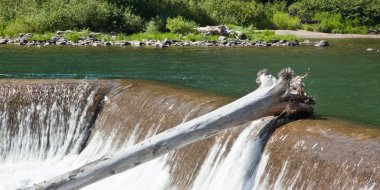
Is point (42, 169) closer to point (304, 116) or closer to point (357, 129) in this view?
point (304, 116)

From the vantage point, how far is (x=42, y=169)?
10.7 meters

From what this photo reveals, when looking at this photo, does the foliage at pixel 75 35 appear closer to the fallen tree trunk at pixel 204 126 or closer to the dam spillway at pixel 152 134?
the dam spillway at pixel 152 134

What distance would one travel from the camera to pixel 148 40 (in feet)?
102

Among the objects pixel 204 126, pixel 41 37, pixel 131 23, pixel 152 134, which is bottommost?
pixel 41 37

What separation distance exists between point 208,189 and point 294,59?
15.8 m

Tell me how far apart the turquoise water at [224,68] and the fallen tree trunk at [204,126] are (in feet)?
10.1

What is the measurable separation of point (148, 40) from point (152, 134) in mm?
21957

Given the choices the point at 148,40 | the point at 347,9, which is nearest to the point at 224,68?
the point at 148,40

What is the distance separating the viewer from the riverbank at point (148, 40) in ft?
97.0

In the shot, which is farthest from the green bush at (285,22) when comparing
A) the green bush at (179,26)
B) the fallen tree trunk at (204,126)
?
the fallen tree trunk at (204,126)

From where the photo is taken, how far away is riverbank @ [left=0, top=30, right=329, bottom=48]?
29.6m

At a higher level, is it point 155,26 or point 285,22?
point 155,26

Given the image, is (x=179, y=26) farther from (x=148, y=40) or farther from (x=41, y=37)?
(x=41, y=37)

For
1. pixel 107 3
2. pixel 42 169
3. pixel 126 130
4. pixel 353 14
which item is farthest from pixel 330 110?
pixel 353 14
